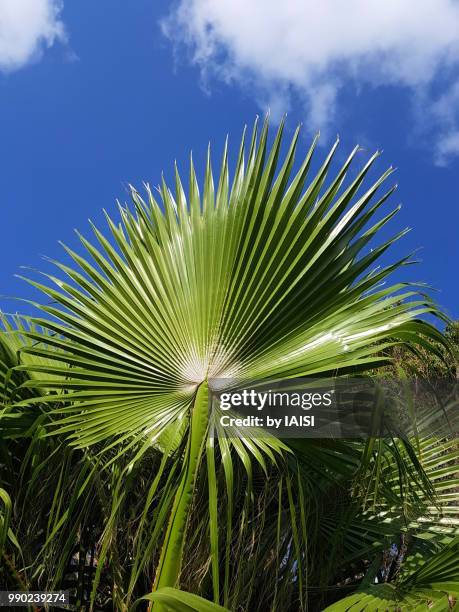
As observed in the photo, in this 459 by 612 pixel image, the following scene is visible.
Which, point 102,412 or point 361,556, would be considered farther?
point 361,556

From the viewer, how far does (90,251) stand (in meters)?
2.91

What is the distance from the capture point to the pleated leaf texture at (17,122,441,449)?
94.7 inches

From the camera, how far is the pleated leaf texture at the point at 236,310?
2.40 metres

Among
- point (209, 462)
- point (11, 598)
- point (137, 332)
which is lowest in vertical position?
point (11, 598)

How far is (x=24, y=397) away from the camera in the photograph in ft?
10.2

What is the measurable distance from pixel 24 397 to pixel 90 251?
2.84 feet

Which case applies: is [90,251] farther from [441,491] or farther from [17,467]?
[441,491]

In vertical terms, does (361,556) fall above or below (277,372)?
below

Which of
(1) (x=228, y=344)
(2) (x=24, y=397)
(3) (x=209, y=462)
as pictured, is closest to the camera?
(3) (x=209, y=462)

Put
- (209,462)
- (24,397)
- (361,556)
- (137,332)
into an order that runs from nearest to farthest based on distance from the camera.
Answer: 1. (209,462)
2. (137,332)
3. (24,397)
4. (361,556)

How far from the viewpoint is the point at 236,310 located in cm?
248

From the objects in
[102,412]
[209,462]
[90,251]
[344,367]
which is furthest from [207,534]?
[90,251]

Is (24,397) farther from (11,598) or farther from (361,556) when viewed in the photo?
(361,556)

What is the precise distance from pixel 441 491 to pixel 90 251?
2.31 metres
